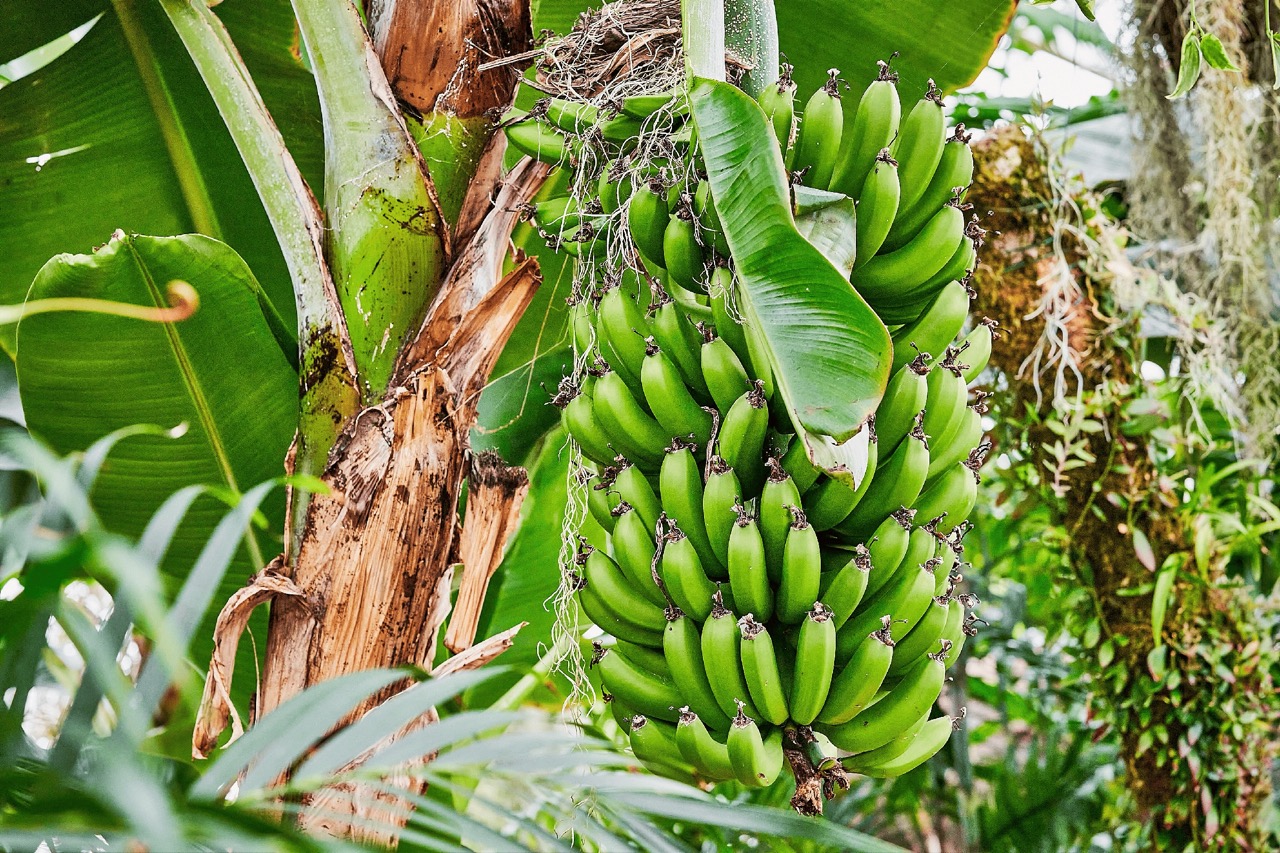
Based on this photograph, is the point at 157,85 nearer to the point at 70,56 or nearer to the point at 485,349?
the point at 70,56

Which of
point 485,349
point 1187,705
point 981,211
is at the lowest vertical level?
point 1187,705

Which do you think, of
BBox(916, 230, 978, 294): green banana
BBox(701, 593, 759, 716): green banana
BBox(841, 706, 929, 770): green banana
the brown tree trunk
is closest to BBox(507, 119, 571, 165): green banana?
the brown tree trunk

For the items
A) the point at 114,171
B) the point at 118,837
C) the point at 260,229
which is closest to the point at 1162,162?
the point at 260,229

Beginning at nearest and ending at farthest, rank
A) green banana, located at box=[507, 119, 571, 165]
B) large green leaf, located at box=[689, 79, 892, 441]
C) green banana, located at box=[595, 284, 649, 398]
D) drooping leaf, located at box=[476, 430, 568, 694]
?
large green leaf, located at box=[689, 79, 892, 441], green banana, located at box=[595, 284, 649, 398], green banana, located at box=[507, 119, 571, 165], drooping leaf, located at box=[476, 430, 568, 694]

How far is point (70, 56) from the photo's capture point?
3.94 feet

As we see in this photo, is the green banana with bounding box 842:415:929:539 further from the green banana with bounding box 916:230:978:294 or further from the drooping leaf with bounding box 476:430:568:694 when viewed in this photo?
the drooping leaf with bounding box 476:430:568:694

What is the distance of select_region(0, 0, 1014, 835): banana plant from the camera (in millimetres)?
839

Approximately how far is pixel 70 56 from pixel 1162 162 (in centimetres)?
200

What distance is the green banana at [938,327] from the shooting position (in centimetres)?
79

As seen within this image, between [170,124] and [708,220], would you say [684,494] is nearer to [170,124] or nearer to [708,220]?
[708,220]

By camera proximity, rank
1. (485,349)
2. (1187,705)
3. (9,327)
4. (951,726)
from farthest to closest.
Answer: (1187,705), (9,327), (485,349), (951,726)

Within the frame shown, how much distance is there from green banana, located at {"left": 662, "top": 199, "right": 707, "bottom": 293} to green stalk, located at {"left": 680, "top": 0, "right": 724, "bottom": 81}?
0.10m

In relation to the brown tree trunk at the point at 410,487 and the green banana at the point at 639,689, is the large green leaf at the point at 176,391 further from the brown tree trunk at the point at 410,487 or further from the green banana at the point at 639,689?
the green banana at the point at 639,689

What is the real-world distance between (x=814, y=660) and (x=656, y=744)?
168mm
